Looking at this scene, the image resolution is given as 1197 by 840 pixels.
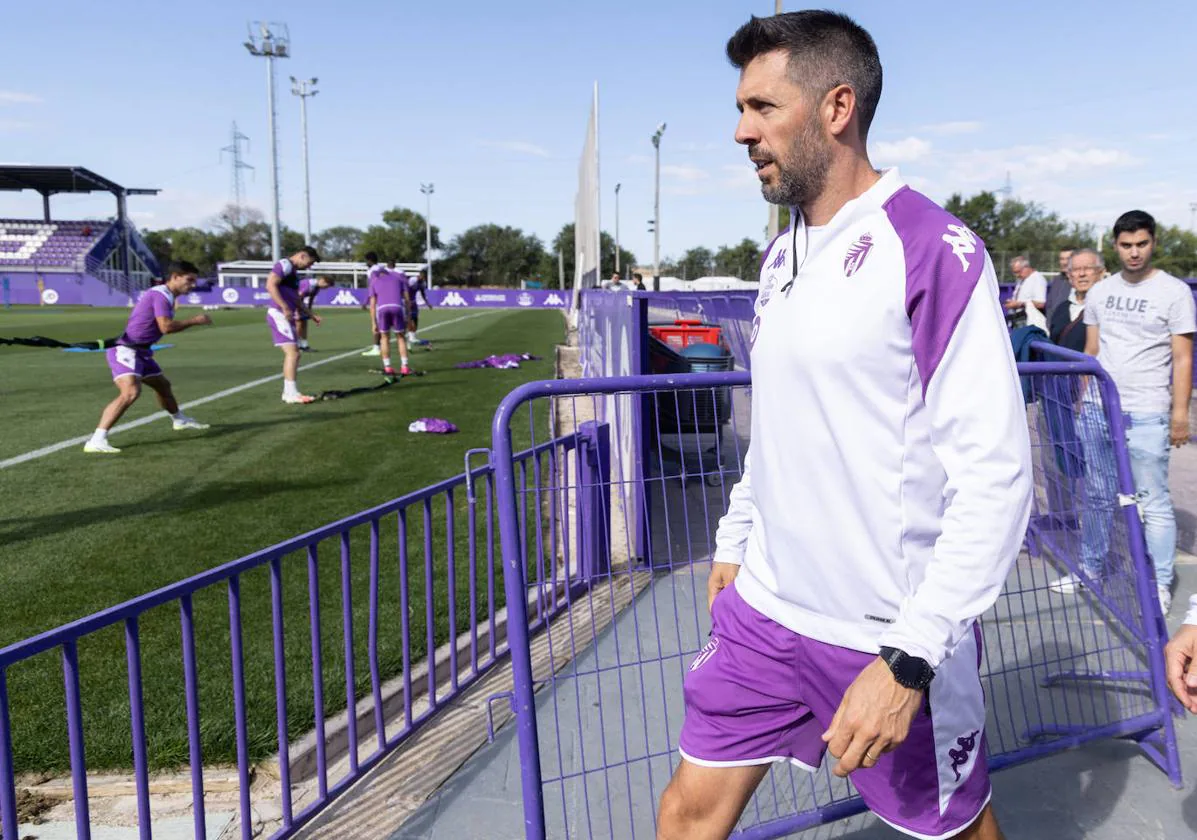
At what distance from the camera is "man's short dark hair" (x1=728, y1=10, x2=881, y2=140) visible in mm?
1748

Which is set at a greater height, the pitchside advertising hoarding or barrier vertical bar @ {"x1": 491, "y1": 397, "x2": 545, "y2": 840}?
the pitchside advertising hoarding

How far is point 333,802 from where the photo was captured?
3.00m

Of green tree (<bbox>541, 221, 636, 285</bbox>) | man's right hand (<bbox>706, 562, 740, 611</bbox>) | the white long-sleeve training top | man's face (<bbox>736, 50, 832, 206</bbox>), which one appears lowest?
man's right hand (<bbox>706, 562, 740, 611</bbox>)

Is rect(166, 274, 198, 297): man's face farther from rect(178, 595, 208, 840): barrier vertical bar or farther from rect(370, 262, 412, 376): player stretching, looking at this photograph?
rect(178, 595, 208, 840): barrier vertical bar

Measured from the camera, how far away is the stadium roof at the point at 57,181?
201 feet

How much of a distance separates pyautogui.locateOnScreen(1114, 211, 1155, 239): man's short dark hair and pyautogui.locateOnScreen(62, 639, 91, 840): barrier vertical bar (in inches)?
195

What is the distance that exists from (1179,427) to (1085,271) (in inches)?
64.6

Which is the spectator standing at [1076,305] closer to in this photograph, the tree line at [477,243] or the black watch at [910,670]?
the black watch at [910,670]

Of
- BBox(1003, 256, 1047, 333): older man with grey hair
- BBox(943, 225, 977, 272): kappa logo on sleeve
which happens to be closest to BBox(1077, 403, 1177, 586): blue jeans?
BBox(943, 225, 977, 272): kappa logo on sleeve

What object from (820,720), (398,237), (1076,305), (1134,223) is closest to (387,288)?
(1076,305)

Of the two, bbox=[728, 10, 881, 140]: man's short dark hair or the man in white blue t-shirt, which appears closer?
bbox=[728, 10, 881, 140]: man's short dark hair

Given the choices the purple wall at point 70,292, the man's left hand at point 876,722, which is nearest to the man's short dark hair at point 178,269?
the man's left hand at point 876,722

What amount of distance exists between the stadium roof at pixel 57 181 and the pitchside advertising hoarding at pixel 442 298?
18.0 m

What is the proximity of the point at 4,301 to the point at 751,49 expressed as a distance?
62.7m
